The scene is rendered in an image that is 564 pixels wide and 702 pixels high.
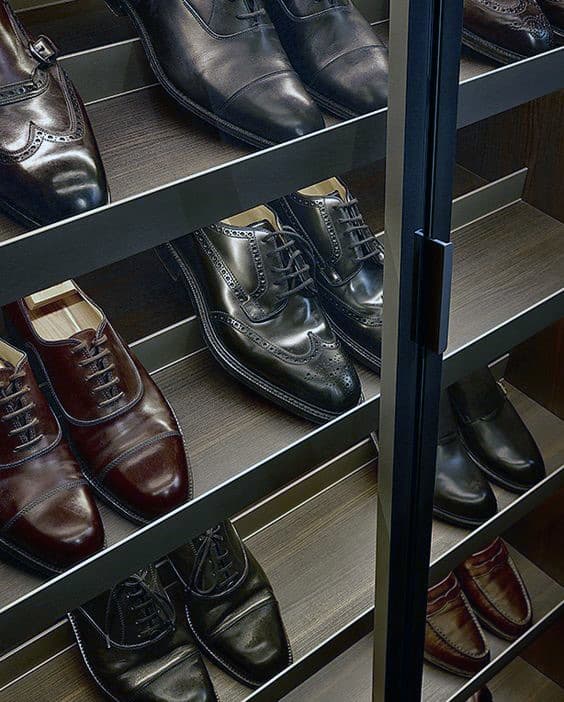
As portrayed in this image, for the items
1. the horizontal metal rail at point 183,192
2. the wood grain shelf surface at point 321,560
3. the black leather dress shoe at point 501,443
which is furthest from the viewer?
A: the black leather dress shoe at point 501,443

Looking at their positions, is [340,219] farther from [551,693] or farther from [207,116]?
[551,693]

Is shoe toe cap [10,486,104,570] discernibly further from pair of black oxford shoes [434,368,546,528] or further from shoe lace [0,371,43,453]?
pair of black oxford shoes [434,368,546,528]

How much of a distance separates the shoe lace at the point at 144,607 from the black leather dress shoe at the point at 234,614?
0.03 metres

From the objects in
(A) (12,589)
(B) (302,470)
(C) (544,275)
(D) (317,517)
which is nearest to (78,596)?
(A) (12,589)

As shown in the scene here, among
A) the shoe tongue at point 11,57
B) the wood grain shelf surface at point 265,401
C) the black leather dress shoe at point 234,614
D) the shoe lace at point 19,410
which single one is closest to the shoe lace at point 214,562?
the black leather dress shoe at point 234,614

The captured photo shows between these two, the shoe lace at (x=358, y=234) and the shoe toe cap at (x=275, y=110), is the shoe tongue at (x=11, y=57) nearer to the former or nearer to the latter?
the shoe toe cap at (x=275, y=110)

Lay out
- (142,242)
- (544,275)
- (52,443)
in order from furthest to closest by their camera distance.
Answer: (544,275), (52,443), (142,242)

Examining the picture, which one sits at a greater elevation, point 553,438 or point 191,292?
point 191,292

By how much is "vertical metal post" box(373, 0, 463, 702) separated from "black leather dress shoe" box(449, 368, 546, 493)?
6.5 inches

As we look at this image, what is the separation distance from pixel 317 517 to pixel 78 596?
320 mm

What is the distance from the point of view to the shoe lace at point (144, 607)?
769 millimetres

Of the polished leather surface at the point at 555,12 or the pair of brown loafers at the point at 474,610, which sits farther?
the pair of brown loafers at the point at 474,610

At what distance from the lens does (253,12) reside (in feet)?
2.01

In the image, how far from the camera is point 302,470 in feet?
2.48
